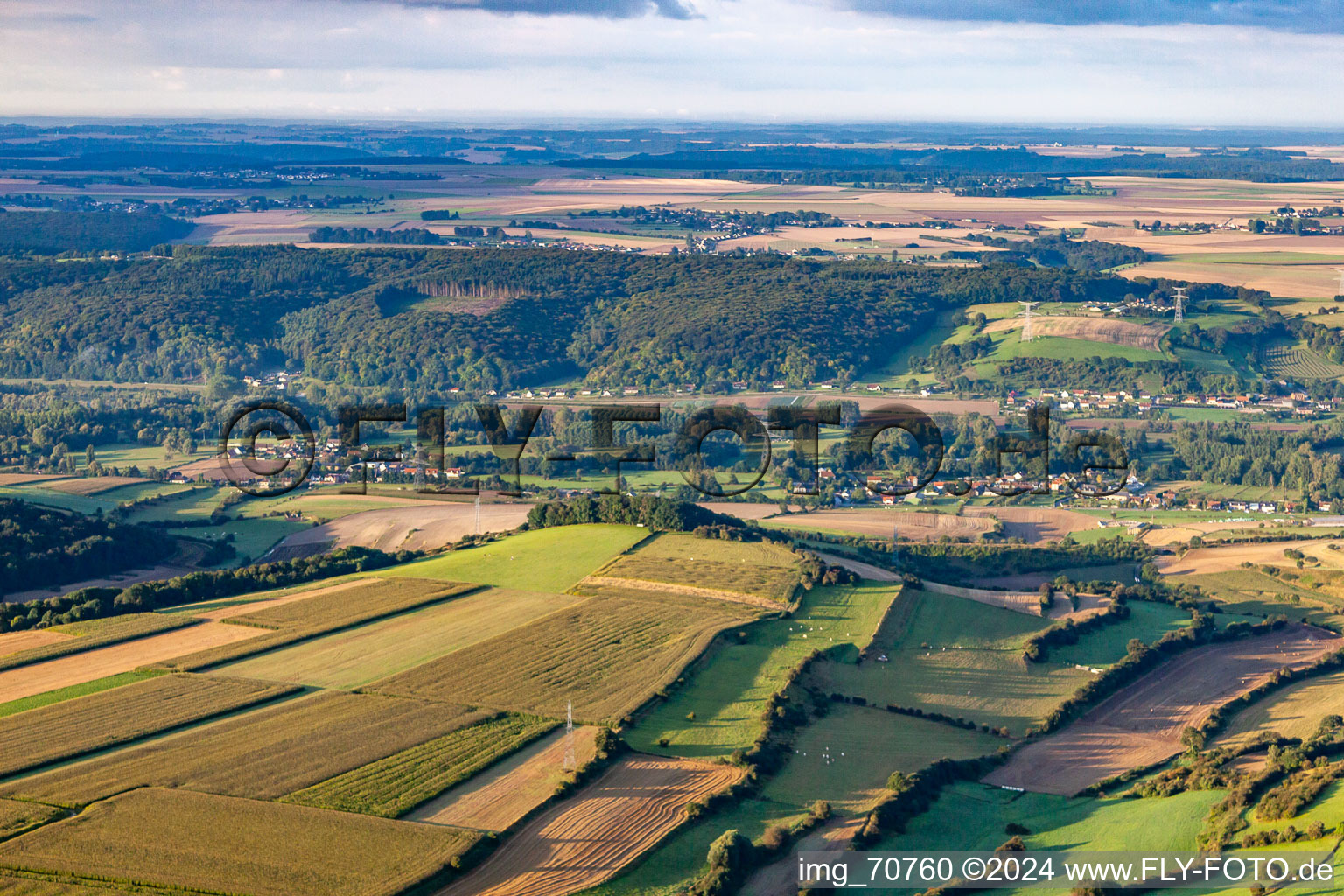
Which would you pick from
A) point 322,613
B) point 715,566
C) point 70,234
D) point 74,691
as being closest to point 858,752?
point 715,566

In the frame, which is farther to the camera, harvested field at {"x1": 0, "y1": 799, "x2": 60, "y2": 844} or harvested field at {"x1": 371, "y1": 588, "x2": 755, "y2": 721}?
harvested field at {"x1": 371, "y1": 588, "x2": 755, "y2": 721}

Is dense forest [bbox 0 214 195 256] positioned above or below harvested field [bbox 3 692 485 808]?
above

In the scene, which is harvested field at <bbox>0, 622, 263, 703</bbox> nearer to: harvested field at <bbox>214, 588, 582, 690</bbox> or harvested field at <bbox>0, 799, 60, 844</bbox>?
harvested field at <bbox>214, 588, 582, 690</bbox>

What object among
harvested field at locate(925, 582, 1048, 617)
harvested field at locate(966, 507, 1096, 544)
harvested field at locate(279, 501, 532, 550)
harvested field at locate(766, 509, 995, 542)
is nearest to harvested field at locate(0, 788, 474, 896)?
harvested field at locate(925, 582, 1048, 617)

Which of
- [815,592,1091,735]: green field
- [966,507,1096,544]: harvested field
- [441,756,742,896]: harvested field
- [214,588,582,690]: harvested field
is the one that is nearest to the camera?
[441,756,742,896]: harvested field

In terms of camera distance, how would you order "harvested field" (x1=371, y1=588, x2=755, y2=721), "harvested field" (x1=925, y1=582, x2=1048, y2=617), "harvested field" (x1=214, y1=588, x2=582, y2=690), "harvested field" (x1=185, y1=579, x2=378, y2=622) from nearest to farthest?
1. "harvested field" (x1=371, y1=588, x2=755, y2=721)
2. "harvested field" (x1=214, y1=588, x2=582, y2=690)
3. "harvested field" (x1=185, y1=579, x2=378, y2=622)
4. "harvested field" (x1=925, y1=582, x2=1048, y2=617)

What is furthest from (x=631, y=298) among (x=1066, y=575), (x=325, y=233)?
(x=1066, y=575)

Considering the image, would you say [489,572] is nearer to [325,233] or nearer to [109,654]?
[109,654]

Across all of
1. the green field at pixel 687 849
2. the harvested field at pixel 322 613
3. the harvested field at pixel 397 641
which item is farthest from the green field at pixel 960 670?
the harvested field at pixel 322 613

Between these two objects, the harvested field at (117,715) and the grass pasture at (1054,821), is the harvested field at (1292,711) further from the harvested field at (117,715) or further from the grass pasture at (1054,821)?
the harvested field at (117,715)
